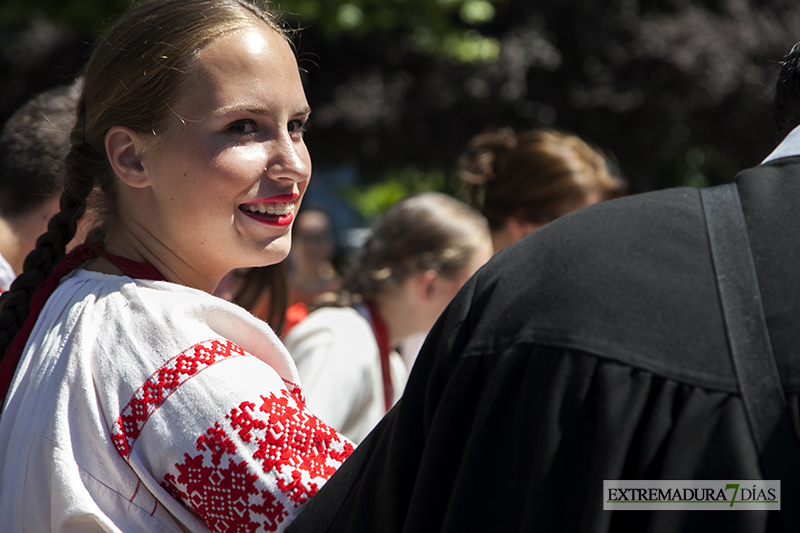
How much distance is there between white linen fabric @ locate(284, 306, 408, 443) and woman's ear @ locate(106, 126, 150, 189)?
4.98 feet

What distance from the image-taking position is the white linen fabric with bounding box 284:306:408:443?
2.89 m

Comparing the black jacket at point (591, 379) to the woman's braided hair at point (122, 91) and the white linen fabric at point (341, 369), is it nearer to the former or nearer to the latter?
the woman's braided hair at point (122, 91)

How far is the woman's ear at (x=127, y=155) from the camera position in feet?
4.73

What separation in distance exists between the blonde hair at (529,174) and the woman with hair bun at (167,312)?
205cm

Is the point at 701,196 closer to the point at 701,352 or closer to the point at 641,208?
the point at 641,208

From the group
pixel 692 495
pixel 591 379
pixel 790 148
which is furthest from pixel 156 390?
pixel 790 148

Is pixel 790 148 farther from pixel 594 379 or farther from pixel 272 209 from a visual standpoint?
pixel 272 209

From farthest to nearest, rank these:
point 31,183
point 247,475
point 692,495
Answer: point 31,183, point 247,475, point 692,495

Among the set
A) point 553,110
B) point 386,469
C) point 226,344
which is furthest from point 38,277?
point 553,110

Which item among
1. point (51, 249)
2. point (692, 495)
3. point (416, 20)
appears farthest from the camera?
point (416, 20)

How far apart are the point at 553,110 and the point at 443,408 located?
323 inches

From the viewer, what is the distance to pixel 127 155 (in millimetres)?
1457

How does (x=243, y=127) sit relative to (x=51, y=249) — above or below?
above

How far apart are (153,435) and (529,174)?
2583 millimetres
